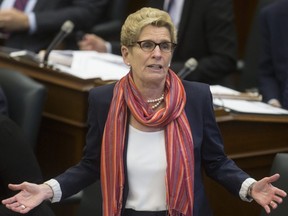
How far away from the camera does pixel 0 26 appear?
4.34 m

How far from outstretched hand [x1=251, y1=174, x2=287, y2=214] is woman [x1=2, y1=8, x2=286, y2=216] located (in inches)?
1.2

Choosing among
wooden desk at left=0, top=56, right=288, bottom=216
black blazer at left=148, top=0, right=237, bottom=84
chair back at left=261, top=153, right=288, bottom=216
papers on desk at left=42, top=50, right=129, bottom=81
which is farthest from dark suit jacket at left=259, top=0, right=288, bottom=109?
chair back at left=261, top=153, right=288, bottom=216

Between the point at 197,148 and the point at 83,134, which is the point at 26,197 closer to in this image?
the point at 197,148

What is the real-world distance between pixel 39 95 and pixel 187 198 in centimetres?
106

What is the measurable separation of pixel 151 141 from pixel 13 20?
2183 mm

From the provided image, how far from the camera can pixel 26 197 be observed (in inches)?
90.0

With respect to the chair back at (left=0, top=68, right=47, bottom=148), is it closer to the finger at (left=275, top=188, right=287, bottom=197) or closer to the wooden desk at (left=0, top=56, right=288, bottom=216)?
the wooden desk at (left=0, top=56, right=288, bottom=216)

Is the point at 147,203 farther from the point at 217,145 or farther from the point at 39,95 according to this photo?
the point at 39,95

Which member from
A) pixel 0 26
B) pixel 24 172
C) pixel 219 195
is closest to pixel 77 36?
pixel 0 26

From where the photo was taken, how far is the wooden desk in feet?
10.1

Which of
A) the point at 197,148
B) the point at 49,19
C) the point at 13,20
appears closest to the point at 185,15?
the point at 49,19

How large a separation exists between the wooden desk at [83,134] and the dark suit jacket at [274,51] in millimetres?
484

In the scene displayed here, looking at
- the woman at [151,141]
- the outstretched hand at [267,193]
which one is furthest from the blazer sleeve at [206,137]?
the outstretched hand at [267,193]

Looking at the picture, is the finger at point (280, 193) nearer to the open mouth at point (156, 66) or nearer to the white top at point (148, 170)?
the white top at point (148, 170)
